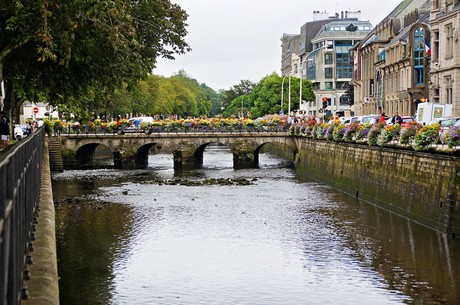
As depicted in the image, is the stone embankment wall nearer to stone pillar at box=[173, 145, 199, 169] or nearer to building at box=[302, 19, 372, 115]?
stone pillar at box=[173, 145, 199, 169]

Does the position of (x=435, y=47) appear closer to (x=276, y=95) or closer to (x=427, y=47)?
(x=427, y=47)

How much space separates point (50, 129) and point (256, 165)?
19.0 meters

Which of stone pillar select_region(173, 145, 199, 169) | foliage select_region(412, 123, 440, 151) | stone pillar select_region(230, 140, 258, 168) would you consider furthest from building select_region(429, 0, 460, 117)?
stone pillar select_region(173, 145, 199, 169)

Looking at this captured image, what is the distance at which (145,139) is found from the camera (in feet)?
255

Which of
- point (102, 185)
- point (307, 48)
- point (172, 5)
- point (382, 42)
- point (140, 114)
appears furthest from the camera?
point (307, 48)

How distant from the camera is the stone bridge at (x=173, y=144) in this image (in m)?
75.4

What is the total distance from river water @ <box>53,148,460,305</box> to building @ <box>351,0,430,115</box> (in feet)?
96.1

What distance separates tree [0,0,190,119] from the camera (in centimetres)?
2545

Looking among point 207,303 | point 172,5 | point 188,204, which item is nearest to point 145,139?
point 172,5

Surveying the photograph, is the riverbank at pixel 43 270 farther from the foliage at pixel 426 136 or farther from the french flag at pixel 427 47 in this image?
the french flag at pixel 427 47

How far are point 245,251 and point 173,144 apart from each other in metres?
50.4

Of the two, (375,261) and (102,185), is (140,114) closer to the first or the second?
(102,185)

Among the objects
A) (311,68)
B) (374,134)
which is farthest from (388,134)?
(311,68)

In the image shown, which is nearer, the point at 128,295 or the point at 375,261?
the point at 128,295
